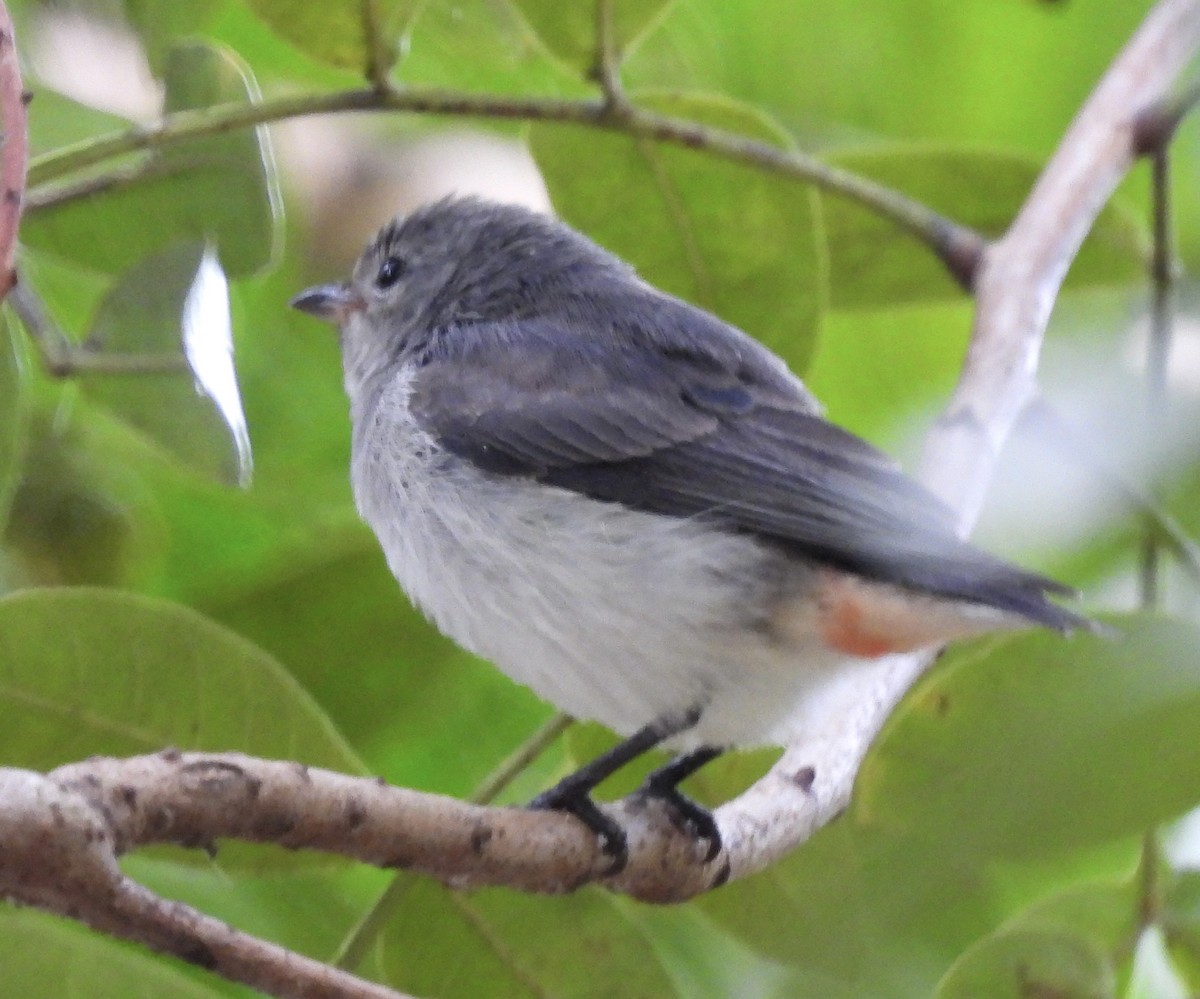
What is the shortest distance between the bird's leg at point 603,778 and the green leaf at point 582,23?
1.10 metres

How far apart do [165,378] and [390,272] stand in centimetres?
114

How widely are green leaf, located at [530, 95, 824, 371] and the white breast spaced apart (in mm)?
667

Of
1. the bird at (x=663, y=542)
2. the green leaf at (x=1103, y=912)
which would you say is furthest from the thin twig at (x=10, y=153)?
the green leaf at (x=1103, y=912)

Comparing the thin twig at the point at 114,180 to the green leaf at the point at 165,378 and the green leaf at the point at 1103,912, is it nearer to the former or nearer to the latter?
the green leaf at the point at 165,378

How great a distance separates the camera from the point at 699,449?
259cm

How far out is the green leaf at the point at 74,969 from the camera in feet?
5.85

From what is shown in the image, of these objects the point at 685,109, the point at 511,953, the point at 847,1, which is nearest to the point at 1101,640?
the point at 511,953

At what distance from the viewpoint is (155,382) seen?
2.39 metres

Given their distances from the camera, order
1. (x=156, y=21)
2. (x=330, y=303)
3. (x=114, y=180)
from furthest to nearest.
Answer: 1. (x=330, y=303)
2. (x=156, y=21)
3. (x=114, y=180)

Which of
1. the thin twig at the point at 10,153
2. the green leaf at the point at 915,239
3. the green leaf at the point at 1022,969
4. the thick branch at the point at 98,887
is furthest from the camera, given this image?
the green leaf at the point at 915,239

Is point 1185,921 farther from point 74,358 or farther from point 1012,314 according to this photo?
point 74,358

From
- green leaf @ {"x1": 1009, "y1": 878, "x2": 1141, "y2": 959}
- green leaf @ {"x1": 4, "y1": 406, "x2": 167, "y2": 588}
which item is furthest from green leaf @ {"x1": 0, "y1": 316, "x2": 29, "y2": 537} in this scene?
green leaf @ {"x1": 1009, "y1": 878, "x2": 1141, "y2": 959}

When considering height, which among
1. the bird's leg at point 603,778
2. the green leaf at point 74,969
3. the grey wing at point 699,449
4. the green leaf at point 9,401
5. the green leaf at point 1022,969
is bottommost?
the green leaf at point 1022,969

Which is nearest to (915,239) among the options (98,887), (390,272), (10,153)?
(390,272)
